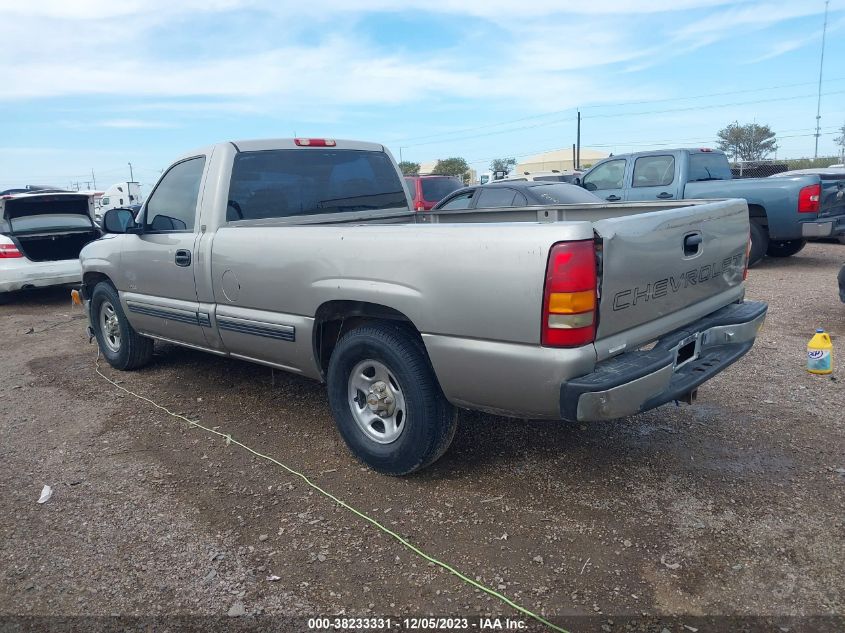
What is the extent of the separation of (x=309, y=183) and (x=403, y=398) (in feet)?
6.82

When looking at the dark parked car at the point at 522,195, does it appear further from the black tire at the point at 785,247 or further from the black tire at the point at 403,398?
the black tire at the point at 403,398

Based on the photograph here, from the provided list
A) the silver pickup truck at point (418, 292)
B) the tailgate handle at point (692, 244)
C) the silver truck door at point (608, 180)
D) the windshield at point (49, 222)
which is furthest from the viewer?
the silver truck door at point (608, 180)

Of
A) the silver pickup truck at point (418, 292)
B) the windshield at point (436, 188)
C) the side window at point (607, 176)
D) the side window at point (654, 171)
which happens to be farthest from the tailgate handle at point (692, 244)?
the windshield at point (436, 188)

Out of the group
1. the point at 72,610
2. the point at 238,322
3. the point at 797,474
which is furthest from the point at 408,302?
the point at 797,474

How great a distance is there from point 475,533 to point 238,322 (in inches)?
80.8

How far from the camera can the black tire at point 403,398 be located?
10.8ft

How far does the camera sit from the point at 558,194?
863cm

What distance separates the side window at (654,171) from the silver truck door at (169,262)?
312 inches

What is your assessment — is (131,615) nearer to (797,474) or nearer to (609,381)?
(609,381)

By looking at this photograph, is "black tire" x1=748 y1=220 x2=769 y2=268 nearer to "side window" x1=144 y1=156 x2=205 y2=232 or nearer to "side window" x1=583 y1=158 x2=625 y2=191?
"side window" x1=583 y1=158 x2=625 y2=191

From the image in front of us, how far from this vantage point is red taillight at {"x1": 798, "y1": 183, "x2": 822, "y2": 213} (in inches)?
368

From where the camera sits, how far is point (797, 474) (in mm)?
3504

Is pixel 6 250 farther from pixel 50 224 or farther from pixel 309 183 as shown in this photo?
pixel 309 183

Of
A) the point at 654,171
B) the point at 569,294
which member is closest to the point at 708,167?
the point at 654,171
